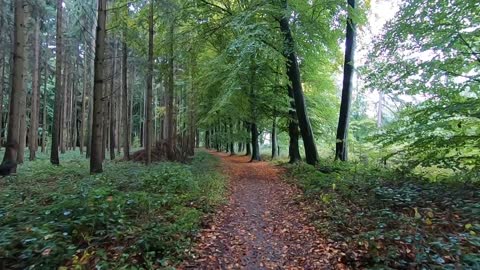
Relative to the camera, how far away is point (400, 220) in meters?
4.64

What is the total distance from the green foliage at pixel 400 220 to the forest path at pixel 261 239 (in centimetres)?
36

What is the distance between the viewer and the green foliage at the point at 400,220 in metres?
3.69

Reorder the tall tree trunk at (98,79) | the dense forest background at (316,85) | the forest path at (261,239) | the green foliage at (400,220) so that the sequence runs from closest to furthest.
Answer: the green foliage at (400,220) < the forest path at (261,239) < the dense forest background at (316,85) < the tall tree trunk at (98,79)

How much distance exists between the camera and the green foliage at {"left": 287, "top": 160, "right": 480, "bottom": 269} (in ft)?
12.1

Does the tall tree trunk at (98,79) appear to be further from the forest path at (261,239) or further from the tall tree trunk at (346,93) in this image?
the tall tree trunk at (346,93)

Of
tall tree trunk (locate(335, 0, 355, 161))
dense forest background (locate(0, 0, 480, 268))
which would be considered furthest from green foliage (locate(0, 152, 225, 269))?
tall tree trunk (locate(335, 0, 355, 161))

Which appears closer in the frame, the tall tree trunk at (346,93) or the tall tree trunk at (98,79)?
the tall tree trunk at (98,79)

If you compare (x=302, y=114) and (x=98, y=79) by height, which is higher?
(x=98, y=79)

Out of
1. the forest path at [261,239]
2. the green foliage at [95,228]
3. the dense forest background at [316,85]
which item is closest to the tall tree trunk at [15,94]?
the dense forest background at [316,85]

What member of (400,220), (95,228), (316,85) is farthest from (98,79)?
(316,85)

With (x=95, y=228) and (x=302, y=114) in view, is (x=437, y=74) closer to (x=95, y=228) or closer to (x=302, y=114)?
(x=302, y=114)

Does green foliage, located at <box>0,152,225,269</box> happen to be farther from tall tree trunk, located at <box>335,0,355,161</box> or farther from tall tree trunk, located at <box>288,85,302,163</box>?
tall tree trunk, located at <box>288,85,302,163</box>

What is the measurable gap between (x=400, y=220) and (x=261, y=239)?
6.90 feet

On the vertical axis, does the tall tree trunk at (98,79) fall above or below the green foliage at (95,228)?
above
